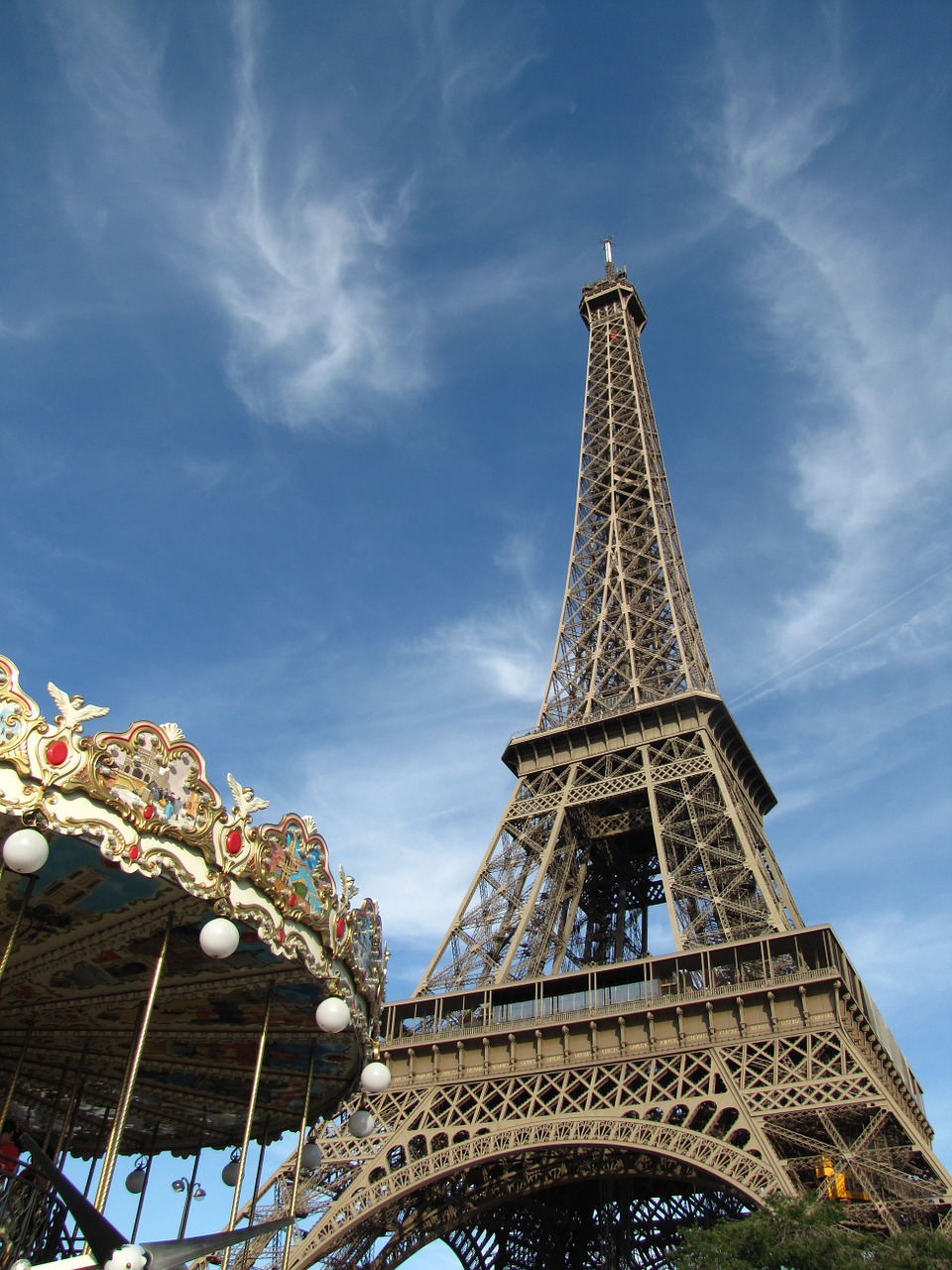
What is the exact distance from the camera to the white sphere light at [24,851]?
8719mm

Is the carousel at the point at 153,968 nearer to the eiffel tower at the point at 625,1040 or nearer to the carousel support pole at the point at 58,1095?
the carousel support pole at the point at 58,1095

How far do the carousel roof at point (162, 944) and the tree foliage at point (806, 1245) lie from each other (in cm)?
712

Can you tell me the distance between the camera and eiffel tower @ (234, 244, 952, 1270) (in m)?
21.7

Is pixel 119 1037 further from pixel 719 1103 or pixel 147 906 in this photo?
pixel 719 1103

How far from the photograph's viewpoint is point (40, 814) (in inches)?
359

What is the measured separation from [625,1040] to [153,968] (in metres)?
15.8

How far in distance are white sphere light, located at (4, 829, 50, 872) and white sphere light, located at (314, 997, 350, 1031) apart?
3815mm

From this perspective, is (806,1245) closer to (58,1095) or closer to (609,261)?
(58,1095)

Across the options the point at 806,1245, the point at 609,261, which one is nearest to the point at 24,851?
the point at 806,1245

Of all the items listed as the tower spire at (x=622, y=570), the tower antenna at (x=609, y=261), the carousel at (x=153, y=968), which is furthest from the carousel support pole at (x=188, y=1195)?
the tower antenna at (x=609, y=261)

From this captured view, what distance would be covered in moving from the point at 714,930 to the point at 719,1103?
683cm

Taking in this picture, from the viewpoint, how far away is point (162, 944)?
11.3 meters

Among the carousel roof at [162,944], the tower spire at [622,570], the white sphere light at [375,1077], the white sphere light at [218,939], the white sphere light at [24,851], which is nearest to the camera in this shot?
the white sphere light at [24,851]

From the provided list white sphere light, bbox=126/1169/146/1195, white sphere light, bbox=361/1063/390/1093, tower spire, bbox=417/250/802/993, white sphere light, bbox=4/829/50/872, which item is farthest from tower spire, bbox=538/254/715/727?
white sphere light, bbox=4/829/50/872
